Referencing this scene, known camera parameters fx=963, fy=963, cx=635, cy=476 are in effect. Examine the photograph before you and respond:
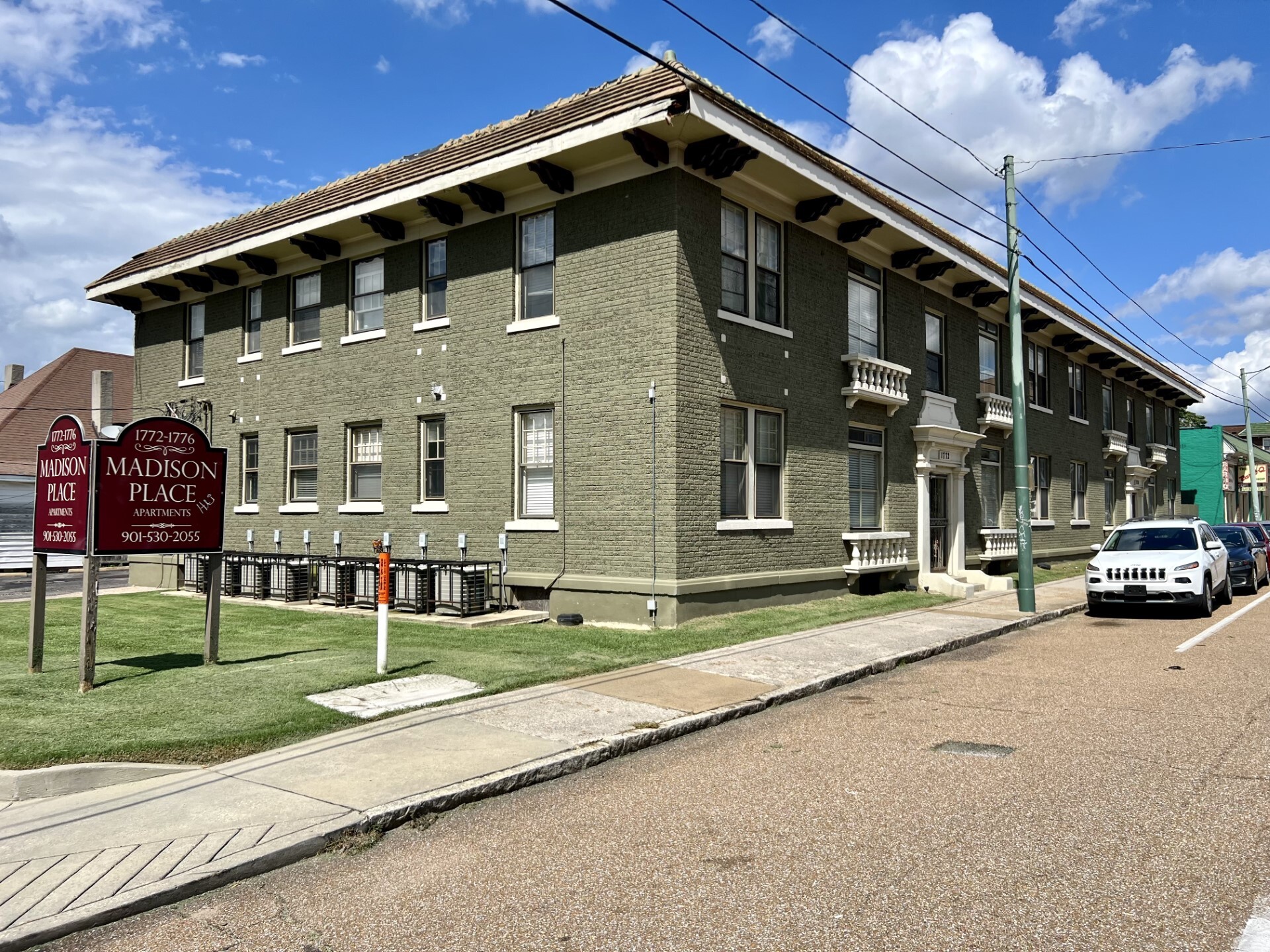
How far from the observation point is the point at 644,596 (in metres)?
14.5

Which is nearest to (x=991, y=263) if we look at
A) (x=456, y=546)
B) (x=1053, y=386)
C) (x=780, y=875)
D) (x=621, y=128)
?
(x=1053, y=386)

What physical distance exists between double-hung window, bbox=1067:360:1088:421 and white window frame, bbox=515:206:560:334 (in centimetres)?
2064

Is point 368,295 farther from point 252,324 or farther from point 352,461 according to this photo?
point 252,324

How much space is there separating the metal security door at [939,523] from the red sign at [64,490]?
57.9 feet

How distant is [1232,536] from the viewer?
23.0 metres

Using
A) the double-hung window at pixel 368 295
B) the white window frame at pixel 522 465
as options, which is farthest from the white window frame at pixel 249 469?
the white window frame at pixel 522 465

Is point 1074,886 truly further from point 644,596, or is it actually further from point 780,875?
point 644,596

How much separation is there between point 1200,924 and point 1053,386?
27201mm

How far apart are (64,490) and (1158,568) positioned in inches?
651

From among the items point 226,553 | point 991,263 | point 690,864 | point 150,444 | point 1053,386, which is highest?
point 991,263

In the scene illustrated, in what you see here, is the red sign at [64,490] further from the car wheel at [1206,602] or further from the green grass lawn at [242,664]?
the car wheel at [1206,602]

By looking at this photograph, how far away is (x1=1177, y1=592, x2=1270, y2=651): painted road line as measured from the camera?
13.3 meters

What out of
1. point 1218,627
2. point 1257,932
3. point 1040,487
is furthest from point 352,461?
point 1040,487

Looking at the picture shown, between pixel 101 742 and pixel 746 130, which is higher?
pixel 746 130
